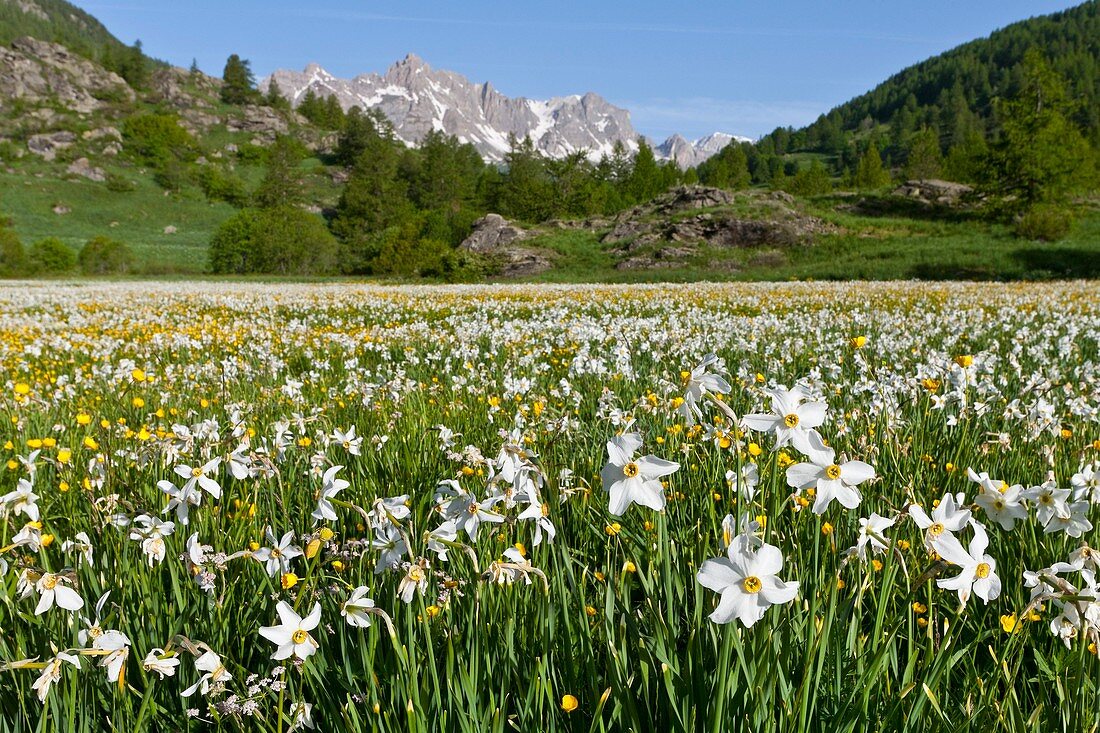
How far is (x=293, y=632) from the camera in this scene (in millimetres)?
1471

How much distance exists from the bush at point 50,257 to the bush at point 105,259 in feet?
5.07

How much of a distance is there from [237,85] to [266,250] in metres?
143

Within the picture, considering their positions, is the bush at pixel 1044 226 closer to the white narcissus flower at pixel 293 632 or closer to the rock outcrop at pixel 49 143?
the white narcissus flower at pixel 293 632

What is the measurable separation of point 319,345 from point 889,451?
747cm

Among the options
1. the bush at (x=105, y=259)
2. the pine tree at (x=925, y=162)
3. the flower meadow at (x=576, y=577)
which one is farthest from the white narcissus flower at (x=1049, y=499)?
the pine tree at (x=925, y=162)

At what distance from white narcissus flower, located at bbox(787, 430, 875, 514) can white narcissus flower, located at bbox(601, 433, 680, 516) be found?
12.0 inches

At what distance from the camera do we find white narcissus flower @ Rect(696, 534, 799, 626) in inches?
43.9

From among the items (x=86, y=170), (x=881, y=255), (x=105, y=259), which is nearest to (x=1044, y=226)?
(x=881, y=255)

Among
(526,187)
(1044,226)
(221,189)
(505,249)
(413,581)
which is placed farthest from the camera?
(221,189)

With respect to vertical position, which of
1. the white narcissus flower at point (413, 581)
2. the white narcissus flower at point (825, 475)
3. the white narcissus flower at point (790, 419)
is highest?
the white narcissus flower at point (790, 419)

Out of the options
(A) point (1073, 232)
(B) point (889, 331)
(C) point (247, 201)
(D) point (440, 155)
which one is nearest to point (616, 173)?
(D) point (440, 155)

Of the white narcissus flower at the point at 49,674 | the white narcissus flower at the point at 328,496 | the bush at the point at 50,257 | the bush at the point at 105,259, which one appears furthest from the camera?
the bush at the point at 105,259

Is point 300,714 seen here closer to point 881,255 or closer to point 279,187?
point 881,255

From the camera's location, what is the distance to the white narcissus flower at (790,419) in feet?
4.61
